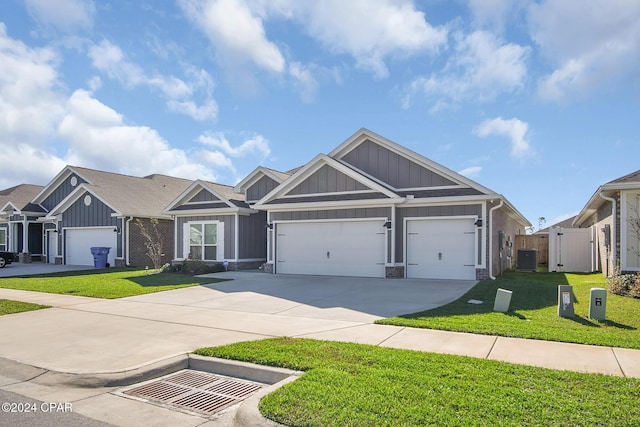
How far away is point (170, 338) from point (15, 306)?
19.8 ft

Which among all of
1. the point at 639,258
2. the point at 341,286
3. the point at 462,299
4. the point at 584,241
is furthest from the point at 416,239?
the point at 584,241

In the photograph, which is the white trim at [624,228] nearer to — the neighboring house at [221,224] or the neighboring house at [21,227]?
the neighboring house at [221,224]

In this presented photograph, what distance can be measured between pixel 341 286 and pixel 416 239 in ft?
12.4

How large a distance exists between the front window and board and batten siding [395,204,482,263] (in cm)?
926

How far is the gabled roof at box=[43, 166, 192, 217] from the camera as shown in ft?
82.4

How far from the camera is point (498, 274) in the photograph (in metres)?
18.1

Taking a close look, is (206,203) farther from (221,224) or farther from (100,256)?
(100,256)

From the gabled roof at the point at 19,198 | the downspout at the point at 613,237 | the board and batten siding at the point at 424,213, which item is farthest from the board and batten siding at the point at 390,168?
the gabled roof at the point at 19,198

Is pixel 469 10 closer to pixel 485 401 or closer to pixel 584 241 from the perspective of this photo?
pixel 485 401

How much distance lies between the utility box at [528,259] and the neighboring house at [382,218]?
359 cm

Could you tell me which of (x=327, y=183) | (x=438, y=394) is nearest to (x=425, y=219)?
(x=327, y=183)

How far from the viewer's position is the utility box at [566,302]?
29.6ft

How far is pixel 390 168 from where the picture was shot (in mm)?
17797

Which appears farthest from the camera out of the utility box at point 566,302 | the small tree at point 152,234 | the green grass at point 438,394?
the small tree at point 152,234
